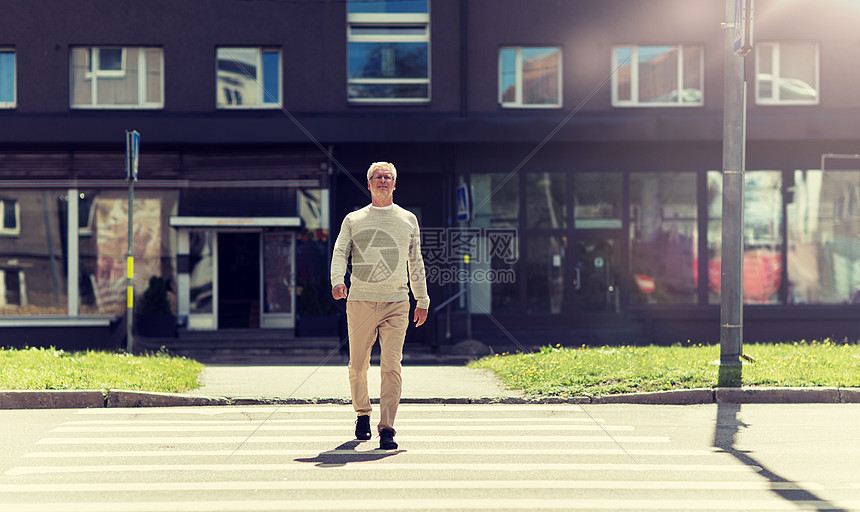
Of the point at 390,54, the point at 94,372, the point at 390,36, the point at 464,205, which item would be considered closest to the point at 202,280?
the point at 464,205

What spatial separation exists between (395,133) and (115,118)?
18.2ft

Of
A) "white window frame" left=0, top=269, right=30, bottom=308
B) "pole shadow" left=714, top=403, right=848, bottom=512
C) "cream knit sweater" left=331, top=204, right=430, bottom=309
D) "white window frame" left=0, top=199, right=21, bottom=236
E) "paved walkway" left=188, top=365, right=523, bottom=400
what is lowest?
"paved walkway" left=188, top=365, right=523, bottom=400

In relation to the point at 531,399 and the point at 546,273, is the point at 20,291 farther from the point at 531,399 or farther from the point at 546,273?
the point at 531,399

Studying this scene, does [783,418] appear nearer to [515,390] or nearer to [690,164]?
[515,390]

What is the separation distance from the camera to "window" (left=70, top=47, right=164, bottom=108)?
1736 cm

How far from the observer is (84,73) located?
683 inches

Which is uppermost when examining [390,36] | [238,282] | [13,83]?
[390,36]

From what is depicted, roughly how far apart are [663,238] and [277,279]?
26.6 feet

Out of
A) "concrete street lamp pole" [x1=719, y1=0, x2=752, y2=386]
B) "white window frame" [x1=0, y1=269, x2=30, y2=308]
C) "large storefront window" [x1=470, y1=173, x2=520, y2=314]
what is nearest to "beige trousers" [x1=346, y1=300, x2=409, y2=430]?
"concrete street lamp pole" [x1=719, y1=0, x2=752, y2=386]

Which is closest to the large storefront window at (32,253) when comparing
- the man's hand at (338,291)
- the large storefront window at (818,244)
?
the man's hand at (338,291)

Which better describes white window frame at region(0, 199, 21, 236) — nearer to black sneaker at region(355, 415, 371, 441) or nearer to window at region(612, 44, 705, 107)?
window at region(612, 44, 705, 107)

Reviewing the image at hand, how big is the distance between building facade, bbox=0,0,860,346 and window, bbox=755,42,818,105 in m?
→ 0.04

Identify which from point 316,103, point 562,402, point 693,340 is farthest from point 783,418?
point 316,103

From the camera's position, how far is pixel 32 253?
1716 centimetres
